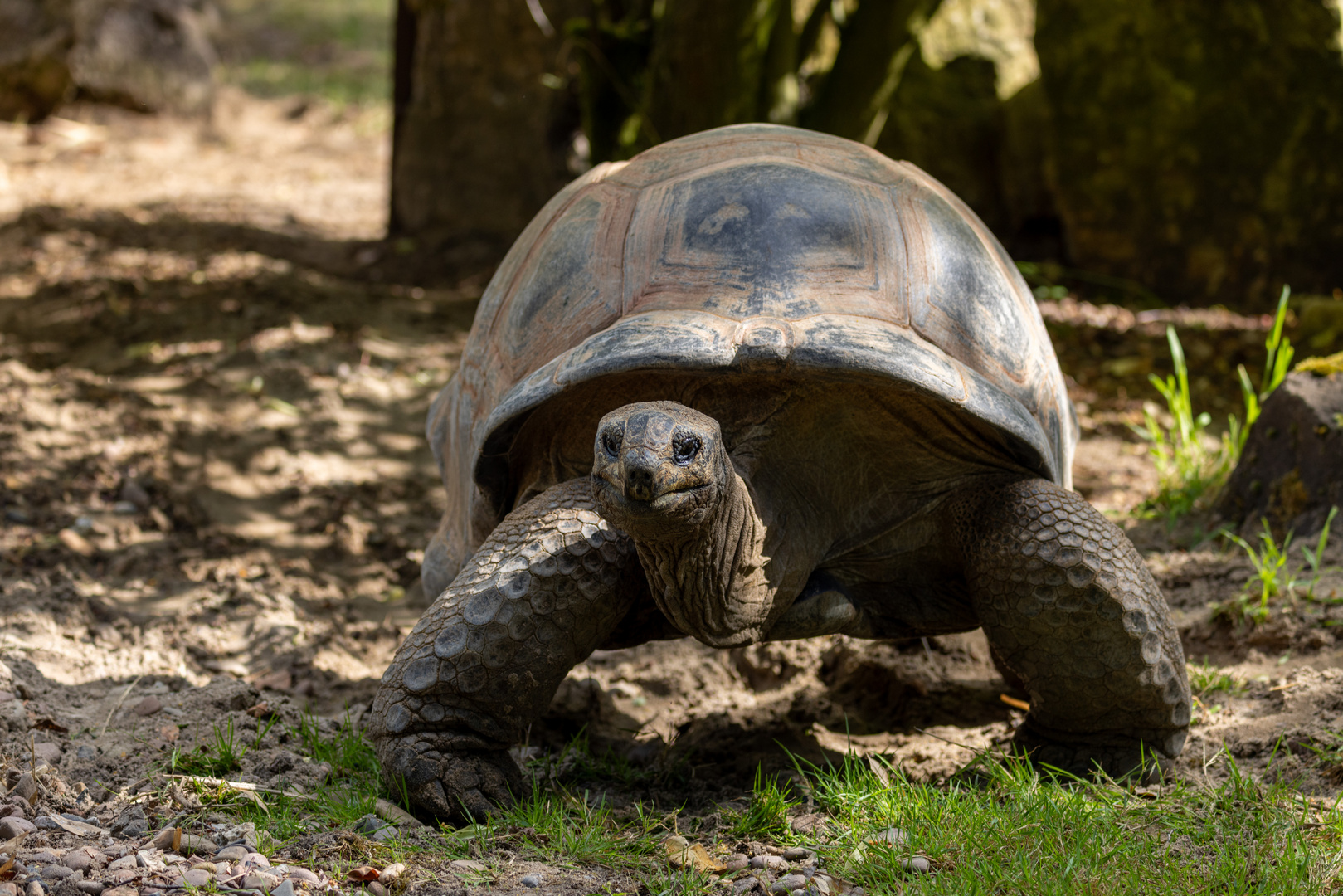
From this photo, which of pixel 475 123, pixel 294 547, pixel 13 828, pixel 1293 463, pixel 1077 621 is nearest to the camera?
pixel 13 828

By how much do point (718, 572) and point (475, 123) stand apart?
20.3 ft

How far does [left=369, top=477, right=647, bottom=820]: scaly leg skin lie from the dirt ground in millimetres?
387

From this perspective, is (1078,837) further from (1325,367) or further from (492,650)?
(1325,367)

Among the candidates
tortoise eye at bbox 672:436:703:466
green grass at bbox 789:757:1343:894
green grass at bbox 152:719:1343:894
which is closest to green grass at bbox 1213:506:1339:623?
green grass at bbox 152:719:1343:894

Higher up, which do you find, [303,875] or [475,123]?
[475,123]

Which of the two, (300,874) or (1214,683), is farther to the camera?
(1214,683)

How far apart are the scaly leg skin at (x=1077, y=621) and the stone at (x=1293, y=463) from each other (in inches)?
52.9

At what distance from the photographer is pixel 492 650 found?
251cm

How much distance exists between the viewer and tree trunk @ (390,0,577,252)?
24.9 feet

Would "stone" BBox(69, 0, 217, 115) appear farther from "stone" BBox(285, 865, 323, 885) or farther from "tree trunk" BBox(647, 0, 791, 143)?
"stone" BBox(285, 865, 323, 885)

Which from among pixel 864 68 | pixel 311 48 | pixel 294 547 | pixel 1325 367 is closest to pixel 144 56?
pixel 311 48

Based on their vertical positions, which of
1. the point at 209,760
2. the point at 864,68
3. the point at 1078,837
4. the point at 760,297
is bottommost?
the point at 209,760

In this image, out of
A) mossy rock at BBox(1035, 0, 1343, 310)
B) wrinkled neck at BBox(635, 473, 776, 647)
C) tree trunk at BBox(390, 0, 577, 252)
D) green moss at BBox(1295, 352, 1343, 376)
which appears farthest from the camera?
tree trunk at BBox(390, 0, 577, 252)

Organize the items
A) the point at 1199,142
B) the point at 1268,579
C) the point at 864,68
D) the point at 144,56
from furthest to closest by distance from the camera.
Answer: the point at 144,56 → the point at 1199,142 → the point at 864,68 → the point at 1268,579
